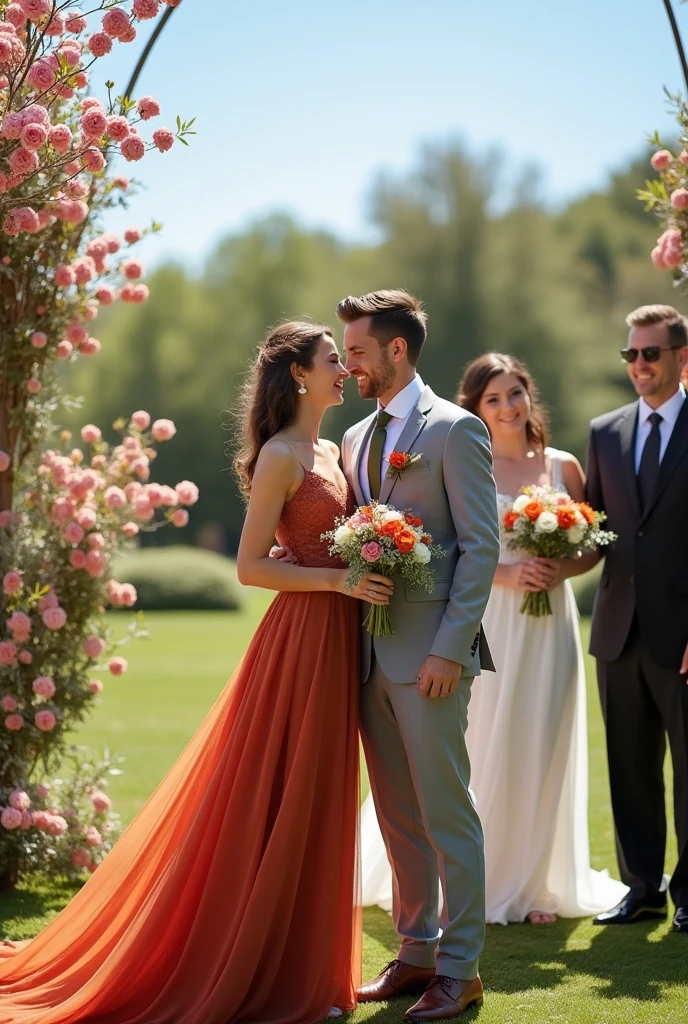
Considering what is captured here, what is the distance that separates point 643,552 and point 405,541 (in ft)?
6.67

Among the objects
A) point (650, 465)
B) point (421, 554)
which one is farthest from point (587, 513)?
point (421, 554)

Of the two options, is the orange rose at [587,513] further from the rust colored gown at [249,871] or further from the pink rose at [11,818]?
the pink rose at [11,818]

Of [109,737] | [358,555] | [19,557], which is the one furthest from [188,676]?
[358,555]

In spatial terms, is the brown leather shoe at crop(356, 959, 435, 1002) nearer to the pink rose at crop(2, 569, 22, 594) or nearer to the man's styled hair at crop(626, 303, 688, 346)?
the pink rose at crop(2, 569, 22, 594)

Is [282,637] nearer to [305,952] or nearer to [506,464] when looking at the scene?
[305,952]

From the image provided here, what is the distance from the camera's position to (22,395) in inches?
261

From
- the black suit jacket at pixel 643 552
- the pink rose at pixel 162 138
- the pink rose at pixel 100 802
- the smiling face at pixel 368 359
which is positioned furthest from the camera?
the pink rose at pixel 100 802

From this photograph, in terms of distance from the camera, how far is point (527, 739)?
6.24 meters

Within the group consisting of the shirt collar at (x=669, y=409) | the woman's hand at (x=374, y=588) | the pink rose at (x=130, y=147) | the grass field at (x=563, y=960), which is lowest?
the grass field at (x=563, y=960)

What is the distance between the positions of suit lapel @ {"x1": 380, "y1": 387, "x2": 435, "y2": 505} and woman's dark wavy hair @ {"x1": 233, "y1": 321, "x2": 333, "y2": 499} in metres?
0.51

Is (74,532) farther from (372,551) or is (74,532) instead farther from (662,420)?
(662,420)

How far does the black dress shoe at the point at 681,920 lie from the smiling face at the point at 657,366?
2.48 m

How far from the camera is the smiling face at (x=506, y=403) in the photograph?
6426mm

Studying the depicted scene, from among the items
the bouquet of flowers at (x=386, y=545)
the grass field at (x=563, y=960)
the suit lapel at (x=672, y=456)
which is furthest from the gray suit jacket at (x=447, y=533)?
the suit lapel at (x=672, y=456)
